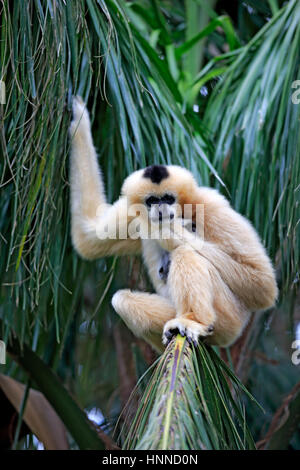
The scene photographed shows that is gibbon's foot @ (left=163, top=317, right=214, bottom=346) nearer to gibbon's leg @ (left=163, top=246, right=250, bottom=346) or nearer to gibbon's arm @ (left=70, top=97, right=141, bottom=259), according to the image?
gibbon's leg @ (left=163, top=246, right=250, bottom=346)

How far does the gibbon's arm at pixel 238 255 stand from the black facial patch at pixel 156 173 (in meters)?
0.35

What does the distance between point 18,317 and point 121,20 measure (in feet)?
7.04

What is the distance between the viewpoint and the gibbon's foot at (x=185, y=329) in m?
3.37

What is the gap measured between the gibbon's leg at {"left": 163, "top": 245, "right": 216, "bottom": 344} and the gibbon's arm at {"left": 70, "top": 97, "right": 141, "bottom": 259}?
815 millimetres

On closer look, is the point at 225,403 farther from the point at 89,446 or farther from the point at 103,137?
the point at 103,137

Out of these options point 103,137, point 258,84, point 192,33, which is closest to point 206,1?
point 192,33

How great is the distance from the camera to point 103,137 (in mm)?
4488

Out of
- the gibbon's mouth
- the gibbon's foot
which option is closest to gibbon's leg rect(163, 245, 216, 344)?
the gibbon's foot

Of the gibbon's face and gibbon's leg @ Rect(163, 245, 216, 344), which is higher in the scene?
the gibbon's face

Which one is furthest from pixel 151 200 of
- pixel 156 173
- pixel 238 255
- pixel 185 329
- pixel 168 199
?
pixel 185 329

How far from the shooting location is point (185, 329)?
11.1ft

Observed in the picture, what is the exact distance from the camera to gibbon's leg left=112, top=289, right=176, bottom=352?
12.1 ft

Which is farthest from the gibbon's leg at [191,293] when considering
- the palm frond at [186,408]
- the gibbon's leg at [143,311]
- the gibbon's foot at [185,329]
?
the palm frond at [186,408]
